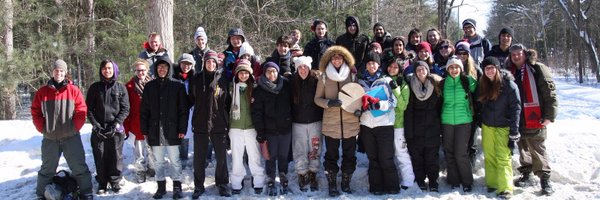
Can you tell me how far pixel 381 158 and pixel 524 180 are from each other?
1.98 metres

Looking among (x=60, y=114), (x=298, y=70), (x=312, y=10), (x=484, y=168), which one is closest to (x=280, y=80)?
(x=298, y=70)

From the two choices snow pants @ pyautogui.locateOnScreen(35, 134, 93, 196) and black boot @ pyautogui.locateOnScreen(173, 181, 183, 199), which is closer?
snow pants @ pyautogui.locateOnScreen(35, 134, 93, 196)

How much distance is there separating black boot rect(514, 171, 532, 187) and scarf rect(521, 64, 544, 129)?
0.70 m

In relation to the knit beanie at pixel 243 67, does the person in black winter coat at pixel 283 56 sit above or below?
above

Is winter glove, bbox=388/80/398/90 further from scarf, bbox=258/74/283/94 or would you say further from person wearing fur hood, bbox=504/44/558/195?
person wearing fur hood, bbox=504/44/558/195

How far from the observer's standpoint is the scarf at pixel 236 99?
5.14 meters

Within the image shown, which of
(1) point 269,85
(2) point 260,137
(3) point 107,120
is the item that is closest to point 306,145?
(2) point 260,137

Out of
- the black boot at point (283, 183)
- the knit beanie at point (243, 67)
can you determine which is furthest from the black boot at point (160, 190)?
the knit beanie at point (243, 67)

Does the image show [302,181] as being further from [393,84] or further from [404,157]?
[393,84]

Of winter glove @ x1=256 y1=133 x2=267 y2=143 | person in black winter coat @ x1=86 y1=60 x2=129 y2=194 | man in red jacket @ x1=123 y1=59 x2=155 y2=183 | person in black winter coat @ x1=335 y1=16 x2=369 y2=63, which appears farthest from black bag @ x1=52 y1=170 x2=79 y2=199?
person in black winter coat @ x1=335 y1=16 x2=369 y2=63

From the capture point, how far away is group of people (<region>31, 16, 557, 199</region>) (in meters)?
5.03

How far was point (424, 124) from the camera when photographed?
5.27 metres

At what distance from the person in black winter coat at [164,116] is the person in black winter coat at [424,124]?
275 cm

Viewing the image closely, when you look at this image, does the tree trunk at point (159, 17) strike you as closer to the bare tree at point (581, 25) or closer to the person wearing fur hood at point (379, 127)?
the person wearing fur hood at point (379, 127)
